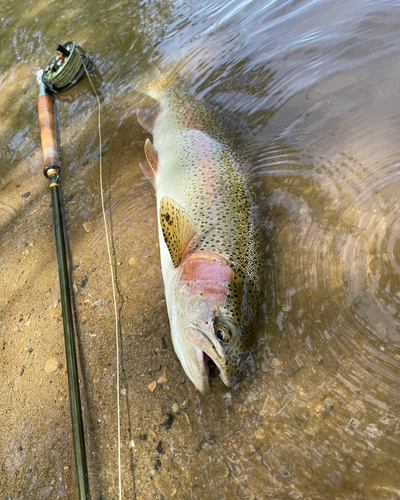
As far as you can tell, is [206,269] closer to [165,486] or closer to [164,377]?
[164,377]

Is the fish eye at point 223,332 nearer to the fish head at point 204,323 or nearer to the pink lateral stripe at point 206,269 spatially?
the fish head at point 204,323

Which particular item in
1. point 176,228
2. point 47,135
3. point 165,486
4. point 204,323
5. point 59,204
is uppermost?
point 47,135

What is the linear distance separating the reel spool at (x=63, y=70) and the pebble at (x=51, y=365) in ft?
11.6

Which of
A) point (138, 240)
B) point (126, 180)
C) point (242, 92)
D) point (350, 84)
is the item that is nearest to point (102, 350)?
point (138, 240)

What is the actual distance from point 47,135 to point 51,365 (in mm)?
2514

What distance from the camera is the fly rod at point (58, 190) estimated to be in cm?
235

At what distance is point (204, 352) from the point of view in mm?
2422

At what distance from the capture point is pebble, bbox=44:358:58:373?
2824 mm

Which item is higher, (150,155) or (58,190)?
(58,190)

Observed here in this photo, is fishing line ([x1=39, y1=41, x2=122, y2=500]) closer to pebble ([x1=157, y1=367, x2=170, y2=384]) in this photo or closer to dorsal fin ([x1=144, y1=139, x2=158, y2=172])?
pebble ([x1=157, y1=367, x2=170, y2=384])

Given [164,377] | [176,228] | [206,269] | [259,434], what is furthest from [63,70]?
[259,434]

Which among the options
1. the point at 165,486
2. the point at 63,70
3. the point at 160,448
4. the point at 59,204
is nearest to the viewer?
the point at 165,486

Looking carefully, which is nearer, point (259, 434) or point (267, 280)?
point (259, 434)

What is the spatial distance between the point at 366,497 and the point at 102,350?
2.02 m
